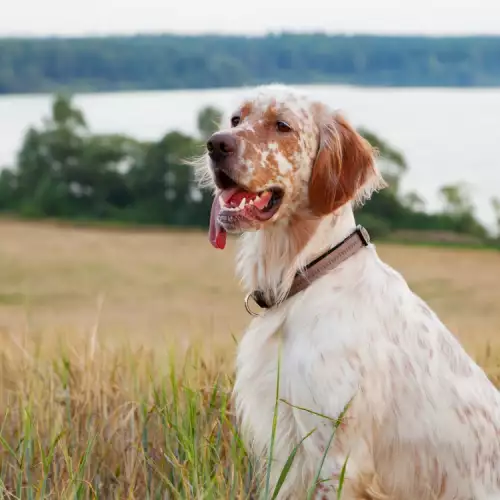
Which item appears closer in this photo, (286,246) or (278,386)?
(278,386)

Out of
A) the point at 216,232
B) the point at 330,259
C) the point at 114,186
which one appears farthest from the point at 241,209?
Result: the point at 114,186

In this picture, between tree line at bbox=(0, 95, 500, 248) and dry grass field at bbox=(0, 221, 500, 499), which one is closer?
dry grass field at bbox=(0, 221, 500, 499)

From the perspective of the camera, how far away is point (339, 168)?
4.00 meters

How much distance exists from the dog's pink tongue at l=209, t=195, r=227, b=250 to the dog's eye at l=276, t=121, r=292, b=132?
1.24ft

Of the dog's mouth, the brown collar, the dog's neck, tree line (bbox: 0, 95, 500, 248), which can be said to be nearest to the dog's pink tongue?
the dog's mouth

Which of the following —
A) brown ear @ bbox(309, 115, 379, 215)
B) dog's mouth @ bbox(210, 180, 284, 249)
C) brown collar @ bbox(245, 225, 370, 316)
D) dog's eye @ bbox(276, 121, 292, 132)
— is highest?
dog's eye @ bbox(276, 121, 292, 132)

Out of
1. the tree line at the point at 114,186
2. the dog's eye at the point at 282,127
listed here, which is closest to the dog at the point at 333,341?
the dog's eye at the point at 282,127

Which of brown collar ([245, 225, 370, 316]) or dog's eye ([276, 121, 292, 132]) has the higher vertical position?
dog's eye ([276, 121, 292, 132])

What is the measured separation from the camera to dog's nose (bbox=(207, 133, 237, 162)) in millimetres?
3830

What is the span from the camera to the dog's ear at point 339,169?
391 cm

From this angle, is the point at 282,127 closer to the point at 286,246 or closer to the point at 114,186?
the point at 286,246

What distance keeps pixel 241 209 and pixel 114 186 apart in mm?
5376

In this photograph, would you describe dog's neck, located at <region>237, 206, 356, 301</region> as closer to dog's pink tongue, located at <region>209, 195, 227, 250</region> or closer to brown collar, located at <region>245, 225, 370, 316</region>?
brown collar, located at <region>245, 225, 370, 316</region>

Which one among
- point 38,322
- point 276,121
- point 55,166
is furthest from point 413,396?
point 55,166
